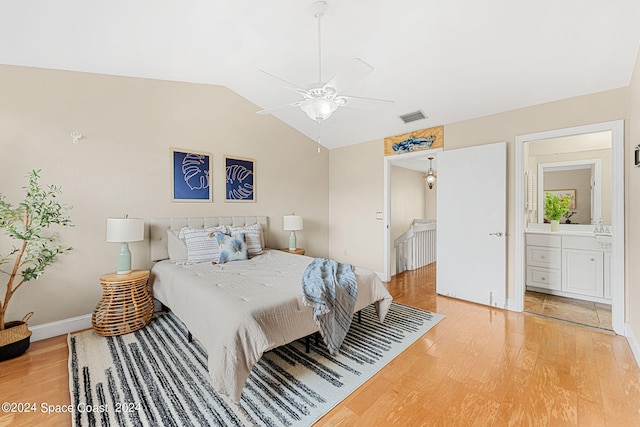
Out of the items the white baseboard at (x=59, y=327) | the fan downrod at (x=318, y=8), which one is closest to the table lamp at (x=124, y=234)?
the white baseboard at (x=59, y=327)

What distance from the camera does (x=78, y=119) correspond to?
279 centimetres

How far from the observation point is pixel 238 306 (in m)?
1.80

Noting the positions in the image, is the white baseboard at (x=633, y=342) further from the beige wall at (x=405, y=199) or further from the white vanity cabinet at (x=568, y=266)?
the beige wall at (x=405, y=199)

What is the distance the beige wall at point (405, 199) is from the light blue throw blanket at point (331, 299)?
258cm

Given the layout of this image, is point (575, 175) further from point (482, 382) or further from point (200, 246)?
point (200, 246)

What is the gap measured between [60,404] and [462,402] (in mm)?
2598

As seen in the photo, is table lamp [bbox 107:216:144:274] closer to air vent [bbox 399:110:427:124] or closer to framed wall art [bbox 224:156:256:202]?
framed wall art [bbox 224:156:256:202]

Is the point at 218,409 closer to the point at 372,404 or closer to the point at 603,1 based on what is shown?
the point at 372,404

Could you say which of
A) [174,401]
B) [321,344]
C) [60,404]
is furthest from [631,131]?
[60,404]

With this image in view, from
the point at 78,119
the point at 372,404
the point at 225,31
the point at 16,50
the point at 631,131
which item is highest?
the point at 225,31

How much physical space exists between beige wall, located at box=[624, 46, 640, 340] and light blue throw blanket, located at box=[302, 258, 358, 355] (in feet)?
7.68

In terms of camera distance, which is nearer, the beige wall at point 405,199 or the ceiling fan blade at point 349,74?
the ceiling fan blade at point 349,74

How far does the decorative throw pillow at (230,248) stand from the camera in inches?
124

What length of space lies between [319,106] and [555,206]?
164 inches
